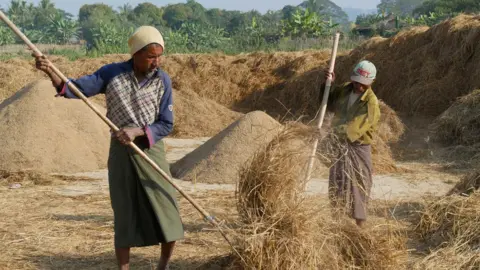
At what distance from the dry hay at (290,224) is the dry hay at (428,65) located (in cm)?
944

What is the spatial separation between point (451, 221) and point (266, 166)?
→ 199 centimetres

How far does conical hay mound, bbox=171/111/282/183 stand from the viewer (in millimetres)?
7805

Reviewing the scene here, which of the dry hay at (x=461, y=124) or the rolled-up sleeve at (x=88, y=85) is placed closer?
the rolled-up sleeve at (x=88, y=85)

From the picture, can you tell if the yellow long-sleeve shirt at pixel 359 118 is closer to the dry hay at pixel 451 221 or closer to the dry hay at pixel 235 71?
the dry hay at pixel 451 221

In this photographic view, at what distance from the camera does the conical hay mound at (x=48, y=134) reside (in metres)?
8.43

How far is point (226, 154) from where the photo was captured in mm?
7988

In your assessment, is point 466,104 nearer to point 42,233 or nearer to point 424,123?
point 424,123

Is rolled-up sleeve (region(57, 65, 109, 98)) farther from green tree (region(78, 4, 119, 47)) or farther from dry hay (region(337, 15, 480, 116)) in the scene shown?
green tree (region(78, 4, 119, 47))

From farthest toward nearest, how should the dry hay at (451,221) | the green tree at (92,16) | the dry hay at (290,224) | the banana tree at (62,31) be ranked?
1. the green tree at (92,16)
2. the banana tree at (62,31)
3. the dry hay at (451,221)
4. the dry hay at (290,224)

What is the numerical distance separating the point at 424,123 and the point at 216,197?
22.9 ft

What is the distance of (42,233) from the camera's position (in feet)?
17.5

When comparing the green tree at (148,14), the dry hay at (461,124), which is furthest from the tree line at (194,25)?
the dry hay at (461,124)

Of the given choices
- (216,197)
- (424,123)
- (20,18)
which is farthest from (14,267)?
(20,18)

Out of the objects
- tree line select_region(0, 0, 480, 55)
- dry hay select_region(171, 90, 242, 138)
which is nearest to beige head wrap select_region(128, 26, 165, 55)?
dry hay select_region(171, 90, 242, 138)
